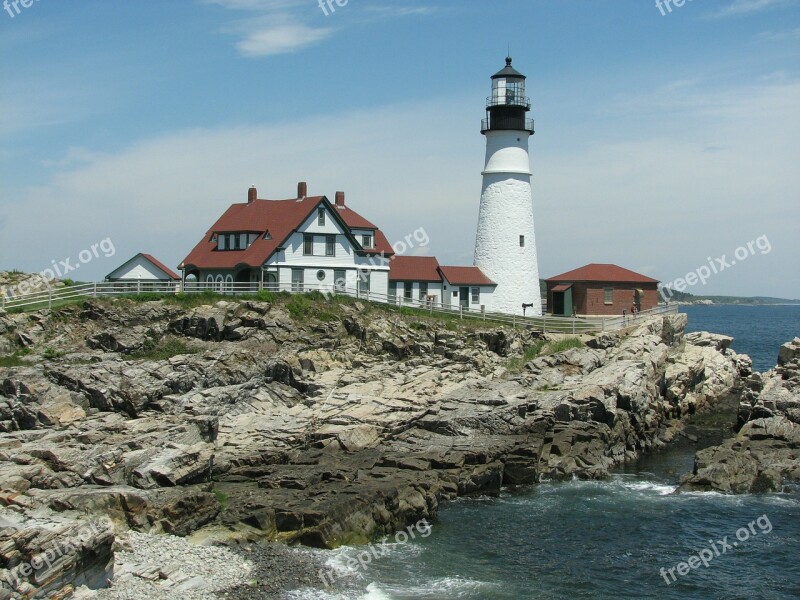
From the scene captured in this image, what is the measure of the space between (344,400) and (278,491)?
8007 millimetres

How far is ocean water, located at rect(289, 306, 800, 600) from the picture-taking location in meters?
20.3

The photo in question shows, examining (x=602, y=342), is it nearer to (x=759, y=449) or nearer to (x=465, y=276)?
(x=465, y=276)

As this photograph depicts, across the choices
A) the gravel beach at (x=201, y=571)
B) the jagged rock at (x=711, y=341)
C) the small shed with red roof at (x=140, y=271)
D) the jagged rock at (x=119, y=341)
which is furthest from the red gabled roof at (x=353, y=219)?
the gravel beach at (x=201, y=571)

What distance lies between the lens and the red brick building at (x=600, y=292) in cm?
4869

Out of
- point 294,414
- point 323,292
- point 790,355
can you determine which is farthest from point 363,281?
point 790,355

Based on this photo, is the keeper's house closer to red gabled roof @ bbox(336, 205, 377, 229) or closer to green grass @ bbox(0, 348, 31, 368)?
red gabled roof @ bbox(336, 205, 377, 229)

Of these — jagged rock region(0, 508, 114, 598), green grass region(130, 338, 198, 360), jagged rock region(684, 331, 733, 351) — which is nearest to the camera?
jagged rock region(0, 508, 114, 598)

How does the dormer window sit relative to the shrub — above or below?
above

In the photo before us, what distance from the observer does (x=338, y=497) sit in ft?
77.4

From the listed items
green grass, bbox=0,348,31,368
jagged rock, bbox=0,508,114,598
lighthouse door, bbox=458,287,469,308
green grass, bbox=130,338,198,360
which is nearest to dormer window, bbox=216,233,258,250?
green grass, bbox=130,338,198,360

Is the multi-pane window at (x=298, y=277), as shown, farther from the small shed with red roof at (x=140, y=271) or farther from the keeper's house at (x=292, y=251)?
the small shed with red roof at (x=140, y=271)

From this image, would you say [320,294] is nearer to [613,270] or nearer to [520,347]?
[520,347]

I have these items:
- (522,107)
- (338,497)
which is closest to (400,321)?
(522,107)

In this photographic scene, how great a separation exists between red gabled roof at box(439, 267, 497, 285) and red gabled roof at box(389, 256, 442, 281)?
816mm
